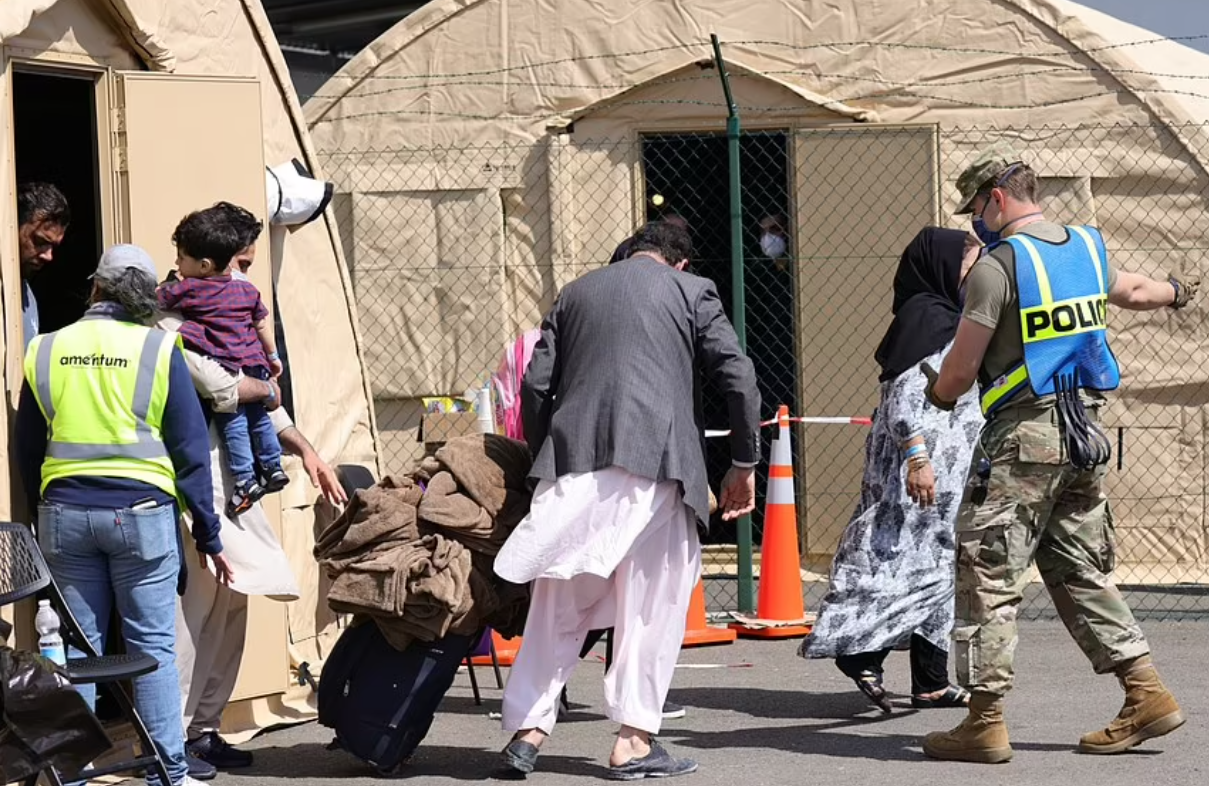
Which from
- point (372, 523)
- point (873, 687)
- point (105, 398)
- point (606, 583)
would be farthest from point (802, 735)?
point (105, 398)

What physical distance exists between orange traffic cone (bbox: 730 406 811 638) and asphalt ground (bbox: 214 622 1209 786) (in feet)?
Result: 1.71

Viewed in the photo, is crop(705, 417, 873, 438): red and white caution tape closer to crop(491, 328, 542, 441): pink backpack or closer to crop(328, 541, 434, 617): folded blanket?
crop(491, 328, 542, 441): pink backpack

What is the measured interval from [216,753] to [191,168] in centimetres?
212

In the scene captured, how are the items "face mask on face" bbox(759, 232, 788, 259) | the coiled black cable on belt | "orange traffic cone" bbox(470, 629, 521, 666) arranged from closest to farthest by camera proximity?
the coiled black cable on belt, "orange traffic cone" bbox(470, 629, 521, 666), "face mask on face" bbox(759, 232, 788, 259)

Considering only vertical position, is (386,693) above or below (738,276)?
below

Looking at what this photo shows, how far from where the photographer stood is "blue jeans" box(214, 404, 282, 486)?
6.51m

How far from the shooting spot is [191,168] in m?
7.07

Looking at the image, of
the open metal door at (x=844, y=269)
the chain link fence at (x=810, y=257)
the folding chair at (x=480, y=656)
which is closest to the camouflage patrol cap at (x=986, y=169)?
the folding chair at (x=480, y=656)

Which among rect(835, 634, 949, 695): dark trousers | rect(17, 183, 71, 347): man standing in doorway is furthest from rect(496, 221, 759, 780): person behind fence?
rect(17, 183, 71, 347): man standing in doorway

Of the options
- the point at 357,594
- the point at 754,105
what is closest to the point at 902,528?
the point at 357,594

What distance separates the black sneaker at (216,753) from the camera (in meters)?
6.64

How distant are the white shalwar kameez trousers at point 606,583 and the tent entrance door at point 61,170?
3408 millimetres

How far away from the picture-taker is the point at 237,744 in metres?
7.06

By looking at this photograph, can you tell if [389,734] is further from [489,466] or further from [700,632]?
Answer: [700,632]
